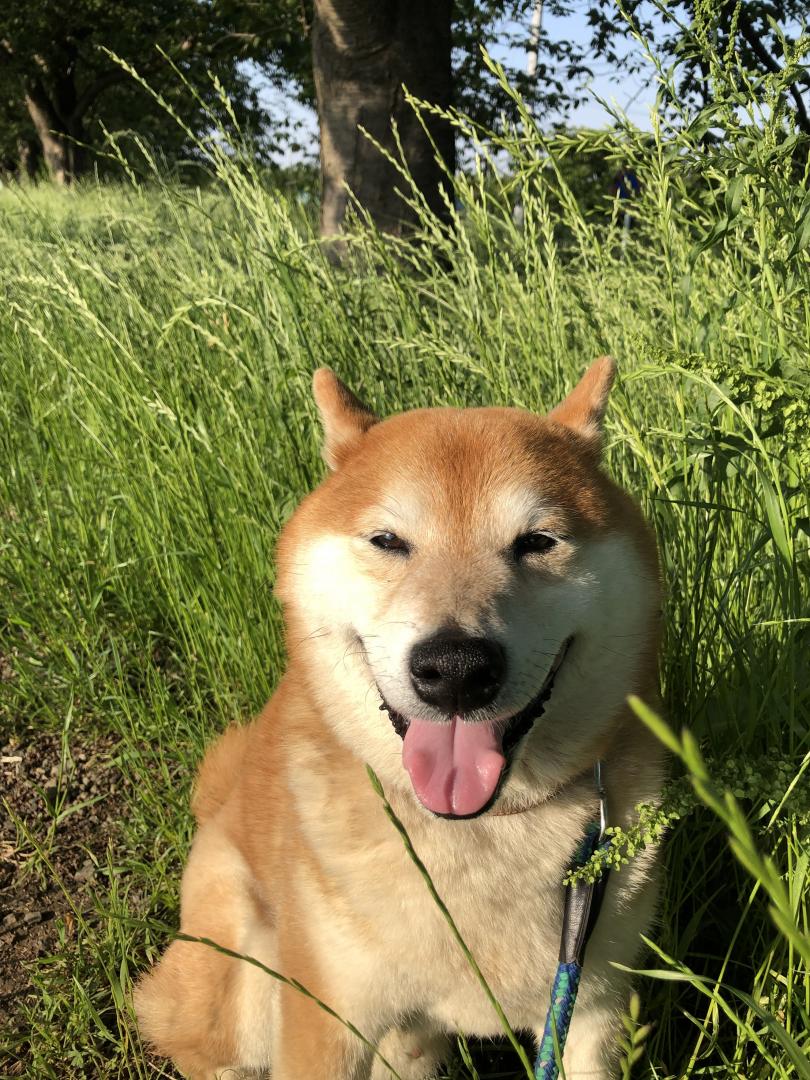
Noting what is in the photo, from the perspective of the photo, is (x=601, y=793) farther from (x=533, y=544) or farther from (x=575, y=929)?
(x=533, y=544)

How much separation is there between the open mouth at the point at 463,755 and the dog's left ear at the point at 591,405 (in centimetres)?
61

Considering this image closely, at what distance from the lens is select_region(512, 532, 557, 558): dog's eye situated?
169 centimetres

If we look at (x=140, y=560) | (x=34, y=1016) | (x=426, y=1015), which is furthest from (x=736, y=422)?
(x=34, y=1016)

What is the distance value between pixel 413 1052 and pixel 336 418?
1.43m

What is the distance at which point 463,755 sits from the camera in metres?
1.55

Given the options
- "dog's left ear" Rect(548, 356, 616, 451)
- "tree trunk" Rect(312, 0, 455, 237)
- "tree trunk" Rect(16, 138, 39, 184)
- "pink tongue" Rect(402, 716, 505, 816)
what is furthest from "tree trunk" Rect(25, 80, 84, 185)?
"pink tongue" Rect(402, 716, 505, 816)

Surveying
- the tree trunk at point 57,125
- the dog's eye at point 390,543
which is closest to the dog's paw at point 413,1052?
the dog's eye at point 390,543

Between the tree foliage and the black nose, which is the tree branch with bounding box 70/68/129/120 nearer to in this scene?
the tree foliage

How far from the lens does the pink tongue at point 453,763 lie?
151 centimetres

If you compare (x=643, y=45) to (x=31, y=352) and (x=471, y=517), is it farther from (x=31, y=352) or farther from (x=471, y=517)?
(x=31, y=352)

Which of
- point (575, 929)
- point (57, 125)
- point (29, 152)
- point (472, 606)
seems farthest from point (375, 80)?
point (29, 152)

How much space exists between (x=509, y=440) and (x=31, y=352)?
3213mm

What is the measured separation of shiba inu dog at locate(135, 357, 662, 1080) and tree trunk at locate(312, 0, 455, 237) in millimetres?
5222

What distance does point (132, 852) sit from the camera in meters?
2.45
